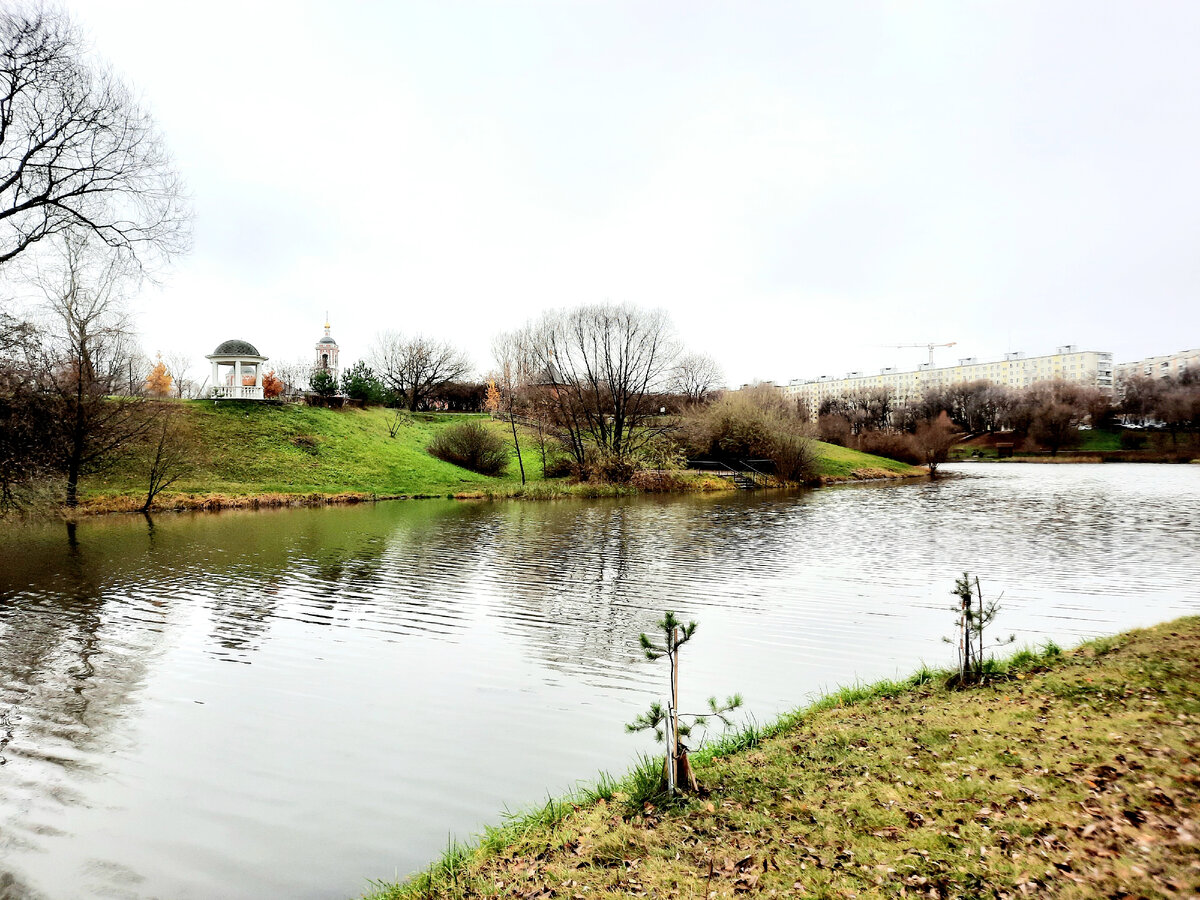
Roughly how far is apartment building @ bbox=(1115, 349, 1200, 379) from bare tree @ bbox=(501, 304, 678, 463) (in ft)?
392

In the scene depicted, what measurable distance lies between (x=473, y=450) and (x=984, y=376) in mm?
155183

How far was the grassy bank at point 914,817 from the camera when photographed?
3.49m

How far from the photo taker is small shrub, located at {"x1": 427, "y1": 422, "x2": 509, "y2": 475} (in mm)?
46000

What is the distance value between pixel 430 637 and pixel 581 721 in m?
4.07

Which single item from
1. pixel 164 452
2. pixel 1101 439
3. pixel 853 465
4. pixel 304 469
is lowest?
pixel 853 465

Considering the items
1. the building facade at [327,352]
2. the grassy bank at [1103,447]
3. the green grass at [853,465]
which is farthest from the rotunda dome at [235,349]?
the grassy bank at [1103,447]

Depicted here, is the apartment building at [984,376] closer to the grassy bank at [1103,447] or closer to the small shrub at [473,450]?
the grassy bank at [1103,447]

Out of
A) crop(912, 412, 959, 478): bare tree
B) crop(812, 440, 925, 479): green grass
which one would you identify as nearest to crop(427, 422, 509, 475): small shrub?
crop(812, 440, 925, 479): green grass

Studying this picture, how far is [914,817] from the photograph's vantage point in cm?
413

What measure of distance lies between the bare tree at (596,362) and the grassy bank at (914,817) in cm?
3809

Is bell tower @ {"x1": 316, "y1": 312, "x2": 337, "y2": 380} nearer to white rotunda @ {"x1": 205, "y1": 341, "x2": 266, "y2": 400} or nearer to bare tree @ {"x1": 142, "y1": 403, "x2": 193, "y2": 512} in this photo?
white rotunda @ {"x1": 205, "y1": 341, "x2": 266, "y2": 400}

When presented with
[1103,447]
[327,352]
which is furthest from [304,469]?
[1103,447]

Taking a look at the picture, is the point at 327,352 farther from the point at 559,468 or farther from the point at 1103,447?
the point at 1103,447

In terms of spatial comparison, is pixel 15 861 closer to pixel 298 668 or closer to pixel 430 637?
pixel 298 668
